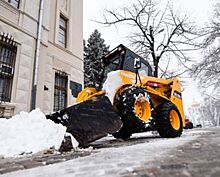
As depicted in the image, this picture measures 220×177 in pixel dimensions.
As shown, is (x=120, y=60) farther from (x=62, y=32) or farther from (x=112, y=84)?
(x=62, y=32)

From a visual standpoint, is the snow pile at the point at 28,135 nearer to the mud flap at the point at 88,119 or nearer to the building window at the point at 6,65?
the mud flap at the point at 88,119

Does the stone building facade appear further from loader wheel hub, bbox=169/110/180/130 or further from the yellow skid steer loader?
loader wheel hub, bbox=169/110/180/130

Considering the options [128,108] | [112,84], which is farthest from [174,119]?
[112,84]

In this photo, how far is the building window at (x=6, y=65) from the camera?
748 centimetres

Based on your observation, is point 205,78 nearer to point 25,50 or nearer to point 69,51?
point 69,51

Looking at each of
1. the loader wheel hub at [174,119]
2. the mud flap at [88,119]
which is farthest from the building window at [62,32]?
the mud flap at [88,119]

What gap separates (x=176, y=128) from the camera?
6.51 meters

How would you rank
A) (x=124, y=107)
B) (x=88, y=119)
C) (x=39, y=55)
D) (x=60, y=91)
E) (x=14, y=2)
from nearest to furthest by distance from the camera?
1. (x=88, y=119)
2. (x=124, y=107)
3. (x=14, y=2)
4. (x=39, y=55)
5. (x=60, y=91)

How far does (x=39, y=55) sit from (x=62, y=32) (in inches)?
126

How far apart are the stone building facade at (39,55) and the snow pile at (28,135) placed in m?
3.88

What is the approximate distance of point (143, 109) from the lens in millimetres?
5766

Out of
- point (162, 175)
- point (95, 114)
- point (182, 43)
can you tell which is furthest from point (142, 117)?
point (182, 43)

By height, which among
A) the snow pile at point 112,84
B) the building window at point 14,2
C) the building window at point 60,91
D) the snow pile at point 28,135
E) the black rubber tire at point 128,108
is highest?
the building window at point 14,2

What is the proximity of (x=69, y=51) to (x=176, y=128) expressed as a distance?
23.8 ft
